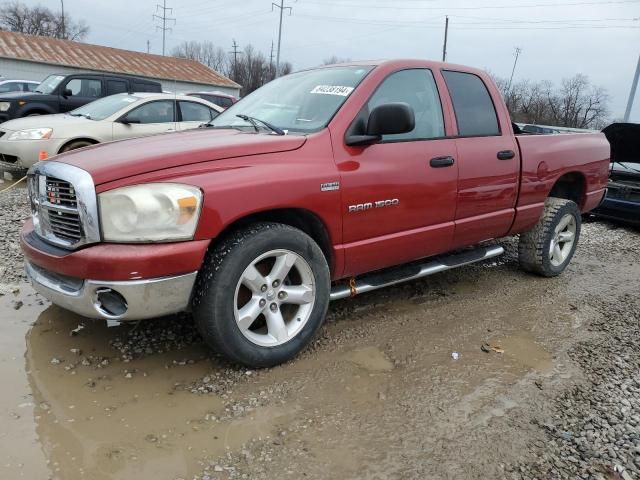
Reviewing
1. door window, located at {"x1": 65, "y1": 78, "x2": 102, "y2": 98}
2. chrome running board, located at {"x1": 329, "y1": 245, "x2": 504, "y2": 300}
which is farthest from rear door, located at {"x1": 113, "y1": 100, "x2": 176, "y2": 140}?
chrome running board, located at {"x1": 329, "y1": 245, "x2": 504, "y2": 300}

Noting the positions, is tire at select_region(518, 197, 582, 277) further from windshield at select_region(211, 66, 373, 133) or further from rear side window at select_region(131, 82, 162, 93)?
rear side window at select_region(131, 82, 162, 93)

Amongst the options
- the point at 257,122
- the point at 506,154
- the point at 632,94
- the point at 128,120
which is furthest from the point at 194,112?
the point at 632,94

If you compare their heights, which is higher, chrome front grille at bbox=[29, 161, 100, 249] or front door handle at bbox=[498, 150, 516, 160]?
front door handle at bbox=[498, 150, 516, 160]

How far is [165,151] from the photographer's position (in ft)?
9.04

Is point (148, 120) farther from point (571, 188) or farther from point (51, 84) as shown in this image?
point (571, 188)

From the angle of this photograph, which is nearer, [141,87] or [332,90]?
[332,90]

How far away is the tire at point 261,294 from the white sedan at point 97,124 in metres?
5.02

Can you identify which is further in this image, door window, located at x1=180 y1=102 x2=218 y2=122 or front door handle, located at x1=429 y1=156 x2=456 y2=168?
door window, located at x1=180 y1=102 x2=218 y2=122

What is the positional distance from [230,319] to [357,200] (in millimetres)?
1084

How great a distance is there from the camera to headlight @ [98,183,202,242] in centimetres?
250

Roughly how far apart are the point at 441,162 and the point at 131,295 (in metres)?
2.29

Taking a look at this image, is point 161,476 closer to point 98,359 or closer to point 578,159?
point 98,359

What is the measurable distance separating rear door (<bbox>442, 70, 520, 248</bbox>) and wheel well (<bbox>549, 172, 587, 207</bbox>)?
121 centimetres

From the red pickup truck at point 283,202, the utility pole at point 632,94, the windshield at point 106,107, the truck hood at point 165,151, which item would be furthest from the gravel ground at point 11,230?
the utility pole at point 632,94
